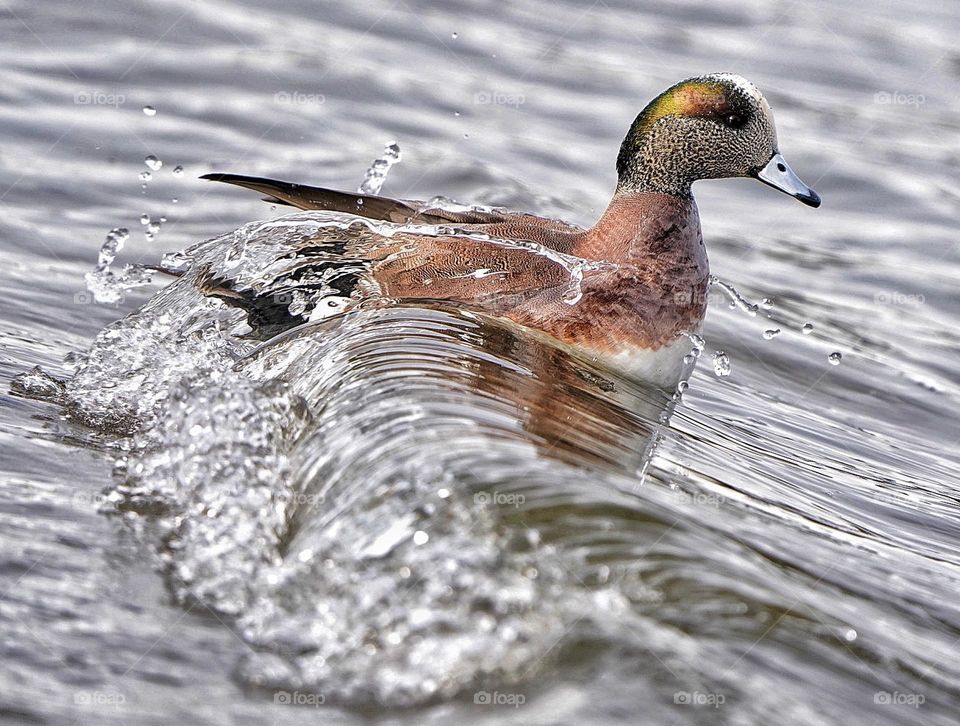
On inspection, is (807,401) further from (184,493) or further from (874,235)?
(184,493)

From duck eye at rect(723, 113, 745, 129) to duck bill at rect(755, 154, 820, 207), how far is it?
0.20 metres

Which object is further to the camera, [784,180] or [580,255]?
[784,180]

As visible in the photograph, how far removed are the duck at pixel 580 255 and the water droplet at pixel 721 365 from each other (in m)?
0.66

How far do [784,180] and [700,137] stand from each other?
1.22 ft

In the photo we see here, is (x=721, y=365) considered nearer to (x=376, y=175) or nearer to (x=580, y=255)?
(x=580, y=255)

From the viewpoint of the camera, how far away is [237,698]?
262 cm

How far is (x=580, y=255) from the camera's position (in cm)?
454

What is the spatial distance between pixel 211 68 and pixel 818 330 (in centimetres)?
414

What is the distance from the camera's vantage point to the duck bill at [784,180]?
4.78m

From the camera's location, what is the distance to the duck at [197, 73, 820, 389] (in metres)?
4.34

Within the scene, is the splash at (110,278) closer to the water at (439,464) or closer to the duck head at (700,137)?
the water at (439,464)

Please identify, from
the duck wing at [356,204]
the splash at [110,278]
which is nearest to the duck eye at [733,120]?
the duck wing at [356,204]

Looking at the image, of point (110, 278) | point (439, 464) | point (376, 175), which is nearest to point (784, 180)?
point (376, 175)

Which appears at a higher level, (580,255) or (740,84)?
→ (740,84)
